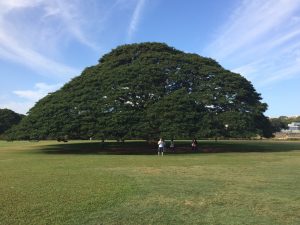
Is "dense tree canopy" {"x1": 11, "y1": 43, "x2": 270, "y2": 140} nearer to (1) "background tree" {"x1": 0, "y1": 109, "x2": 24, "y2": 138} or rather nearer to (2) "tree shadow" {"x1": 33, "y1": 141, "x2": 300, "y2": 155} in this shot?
(2) "tree shadow" {"x1": 33, "y1": 141, "x2": 300, "y2": 155}

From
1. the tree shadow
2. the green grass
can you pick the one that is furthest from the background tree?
the green grass

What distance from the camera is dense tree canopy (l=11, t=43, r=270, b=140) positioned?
3331 centimetres

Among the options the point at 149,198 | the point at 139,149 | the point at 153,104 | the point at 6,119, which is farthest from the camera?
the point at 6,119

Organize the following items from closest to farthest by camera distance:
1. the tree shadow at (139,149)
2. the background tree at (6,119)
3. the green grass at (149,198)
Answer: the green grass at (149,198) → the tree shadow at (139,149) → the background tree at (6,119)

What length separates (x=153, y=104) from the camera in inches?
1385

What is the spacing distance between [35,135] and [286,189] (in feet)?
81.6

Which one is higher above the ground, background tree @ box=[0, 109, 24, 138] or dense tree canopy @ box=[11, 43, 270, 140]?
background tree @ box=[0, 109, 24, 138]

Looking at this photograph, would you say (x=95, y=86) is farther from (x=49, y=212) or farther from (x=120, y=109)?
(x=49, y=212)

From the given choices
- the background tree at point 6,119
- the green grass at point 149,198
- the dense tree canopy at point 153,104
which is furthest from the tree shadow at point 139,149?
the background tree at point 6,119

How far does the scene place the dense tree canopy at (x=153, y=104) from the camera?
109ft

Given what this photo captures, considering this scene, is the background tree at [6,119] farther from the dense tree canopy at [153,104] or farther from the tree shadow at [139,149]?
the dense tree canopy at [153,104]

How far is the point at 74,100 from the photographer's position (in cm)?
3556

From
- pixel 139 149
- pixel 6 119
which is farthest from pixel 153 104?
pixel 6 119

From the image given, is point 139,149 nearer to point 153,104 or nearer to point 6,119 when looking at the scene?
point 153,104
